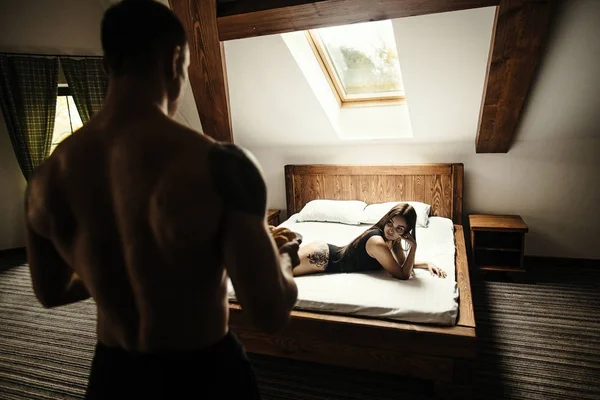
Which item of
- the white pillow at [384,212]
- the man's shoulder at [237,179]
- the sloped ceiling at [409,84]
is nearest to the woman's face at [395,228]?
the white pillow at [384,212]

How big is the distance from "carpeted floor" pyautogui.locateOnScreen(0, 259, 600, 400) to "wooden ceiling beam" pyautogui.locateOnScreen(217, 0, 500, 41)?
1886 millimetres

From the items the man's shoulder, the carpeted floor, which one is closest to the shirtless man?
the man's shoulder

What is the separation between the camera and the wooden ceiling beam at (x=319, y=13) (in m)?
1.96

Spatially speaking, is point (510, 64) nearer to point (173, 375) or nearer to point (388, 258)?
point (388, 258)

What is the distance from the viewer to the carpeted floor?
71.6 inches

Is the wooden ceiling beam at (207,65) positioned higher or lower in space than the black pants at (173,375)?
higher

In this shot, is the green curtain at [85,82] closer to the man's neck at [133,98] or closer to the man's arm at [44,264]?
the man's arm at [44,264]

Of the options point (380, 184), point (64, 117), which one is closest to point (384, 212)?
point (380, 184)

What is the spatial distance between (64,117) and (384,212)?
11.7 ft

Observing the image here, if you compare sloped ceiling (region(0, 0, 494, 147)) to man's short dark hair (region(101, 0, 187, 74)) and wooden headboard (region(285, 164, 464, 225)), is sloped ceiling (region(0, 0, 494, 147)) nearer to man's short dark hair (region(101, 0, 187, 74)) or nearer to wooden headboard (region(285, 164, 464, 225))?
wooden headboard (region(285, 164, 464, 225))

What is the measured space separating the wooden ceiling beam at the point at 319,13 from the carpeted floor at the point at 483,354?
1.89m

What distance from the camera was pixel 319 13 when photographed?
2133 millimetres

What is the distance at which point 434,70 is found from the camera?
102 inches

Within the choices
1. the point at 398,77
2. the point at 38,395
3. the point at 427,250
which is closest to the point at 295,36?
the point at 398,77
